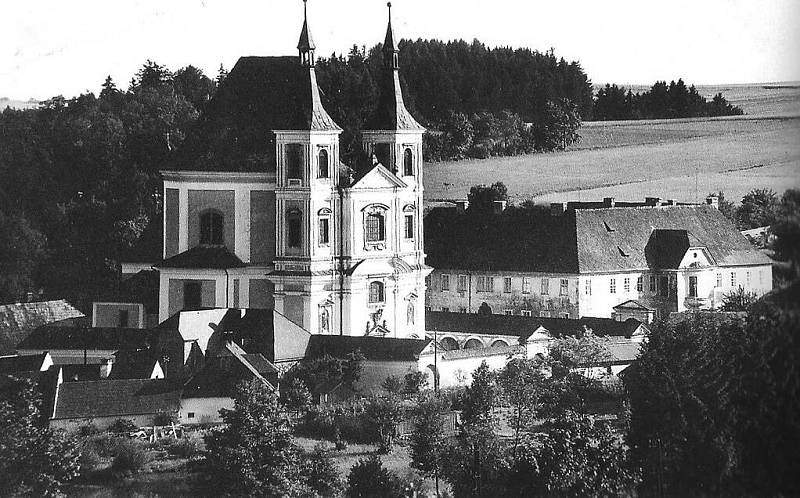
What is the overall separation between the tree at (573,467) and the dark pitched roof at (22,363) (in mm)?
15278

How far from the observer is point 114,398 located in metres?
54.8

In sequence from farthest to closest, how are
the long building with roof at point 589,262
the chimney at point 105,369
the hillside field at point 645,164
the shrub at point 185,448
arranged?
1. the hillside field at point 645,164
2. the long building with roof at point 589,262
3. the chimney at point 105,369
4. the shrub at point 185,448

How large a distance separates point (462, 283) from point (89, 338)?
16148 millimetres

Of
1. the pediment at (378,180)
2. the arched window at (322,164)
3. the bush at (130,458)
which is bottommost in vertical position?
the bush at (130,458)

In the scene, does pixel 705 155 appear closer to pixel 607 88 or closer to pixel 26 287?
pixel 607 88

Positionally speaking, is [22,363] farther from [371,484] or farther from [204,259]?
[371,484]

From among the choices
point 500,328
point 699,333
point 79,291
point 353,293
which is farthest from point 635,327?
point 79,291

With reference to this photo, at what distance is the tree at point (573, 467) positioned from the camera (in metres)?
47.3

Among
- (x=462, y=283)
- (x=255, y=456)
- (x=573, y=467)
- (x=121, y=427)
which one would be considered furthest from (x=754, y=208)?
(x=255, y=456)

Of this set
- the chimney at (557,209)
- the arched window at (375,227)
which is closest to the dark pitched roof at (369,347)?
the arched window at (375,227)

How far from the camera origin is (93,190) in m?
93.0

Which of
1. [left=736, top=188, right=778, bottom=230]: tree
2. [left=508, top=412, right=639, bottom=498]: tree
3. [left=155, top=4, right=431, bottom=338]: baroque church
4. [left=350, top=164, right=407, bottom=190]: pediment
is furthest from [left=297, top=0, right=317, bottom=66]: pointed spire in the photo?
[left=736, top=188, right=778, bottom=230]: tree

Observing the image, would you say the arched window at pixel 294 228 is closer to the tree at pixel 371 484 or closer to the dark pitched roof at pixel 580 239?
the dark pitched roof at pixel 580 239

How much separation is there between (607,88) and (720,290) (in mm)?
13507
